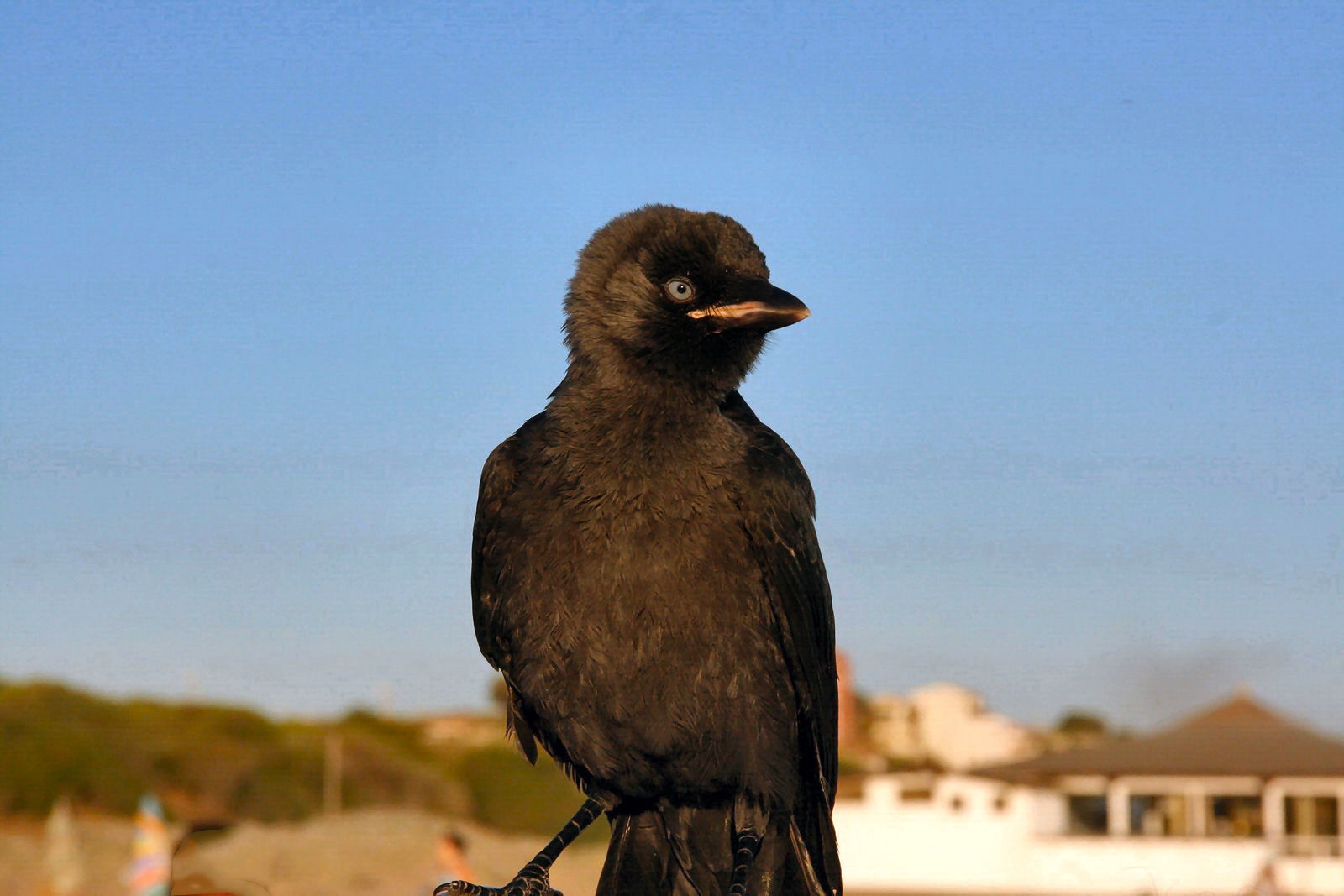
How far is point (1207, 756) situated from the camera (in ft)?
150

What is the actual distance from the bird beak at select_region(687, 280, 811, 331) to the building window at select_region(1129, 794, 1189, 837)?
4350 centimetres

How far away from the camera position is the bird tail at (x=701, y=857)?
493 centimetres

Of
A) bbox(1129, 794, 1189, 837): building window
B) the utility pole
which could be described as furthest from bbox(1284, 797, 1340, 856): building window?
the utility pole

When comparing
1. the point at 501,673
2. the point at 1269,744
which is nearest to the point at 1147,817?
the point at 1269,744

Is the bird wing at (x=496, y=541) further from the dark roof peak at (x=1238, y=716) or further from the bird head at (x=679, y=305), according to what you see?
the dark roof peak at (x=1238, y=716)

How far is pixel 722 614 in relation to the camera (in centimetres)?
490

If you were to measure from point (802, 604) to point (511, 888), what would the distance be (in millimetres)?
1370

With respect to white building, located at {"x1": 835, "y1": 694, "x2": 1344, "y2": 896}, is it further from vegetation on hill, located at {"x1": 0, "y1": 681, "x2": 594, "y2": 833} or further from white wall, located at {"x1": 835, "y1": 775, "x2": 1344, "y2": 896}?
vegetation on hill, located at {"x1": 0, "y1": 681, "x2": 594, "y2": 833}

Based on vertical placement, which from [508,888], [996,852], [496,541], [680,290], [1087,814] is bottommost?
[508,888]

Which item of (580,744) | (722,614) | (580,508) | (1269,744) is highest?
(1269,744)

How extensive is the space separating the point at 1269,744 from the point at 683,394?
46.2 metres

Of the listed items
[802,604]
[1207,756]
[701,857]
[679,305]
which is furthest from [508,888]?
[1207,756]

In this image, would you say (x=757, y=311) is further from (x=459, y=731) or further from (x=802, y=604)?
(x=459, y=731)

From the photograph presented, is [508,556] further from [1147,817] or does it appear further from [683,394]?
[1147,817]
